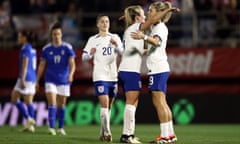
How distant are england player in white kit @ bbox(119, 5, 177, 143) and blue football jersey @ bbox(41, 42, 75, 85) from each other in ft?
13.9

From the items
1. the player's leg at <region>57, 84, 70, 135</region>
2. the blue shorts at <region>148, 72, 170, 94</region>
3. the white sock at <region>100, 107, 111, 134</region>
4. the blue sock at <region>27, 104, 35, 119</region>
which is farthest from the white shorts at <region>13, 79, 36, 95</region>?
the blue shorts at <region>148, 72, 170, 94</region>

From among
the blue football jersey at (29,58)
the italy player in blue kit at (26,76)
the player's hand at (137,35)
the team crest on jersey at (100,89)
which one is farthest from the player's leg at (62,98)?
the player's hand at (137,35)

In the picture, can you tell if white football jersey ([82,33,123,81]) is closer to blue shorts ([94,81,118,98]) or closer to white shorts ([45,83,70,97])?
blue shorts ([94,81,118,98])

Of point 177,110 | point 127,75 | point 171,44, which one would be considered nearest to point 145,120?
point 177,110

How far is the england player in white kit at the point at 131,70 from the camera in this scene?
13.1m

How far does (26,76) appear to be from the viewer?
1933 cm

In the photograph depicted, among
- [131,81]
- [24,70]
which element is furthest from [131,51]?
[24,70]

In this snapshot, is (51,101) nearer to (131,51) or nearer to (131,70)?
(131,70)

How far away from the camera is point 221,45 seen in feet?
81.7

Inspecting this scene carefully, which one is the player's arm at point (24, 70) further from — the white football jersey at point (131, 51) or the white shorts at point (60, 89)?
the white football jersey at point (131, 51)

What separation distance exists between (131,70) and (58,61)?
15.1 feet

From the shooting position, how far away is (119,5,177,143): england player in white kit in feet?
43.0

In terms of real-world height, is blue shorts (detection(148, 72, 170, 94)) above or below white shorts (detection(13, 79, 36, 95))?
above

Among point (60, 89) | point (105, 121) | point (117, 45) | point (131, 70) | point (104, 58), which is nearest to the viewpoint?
point (131, 70)
